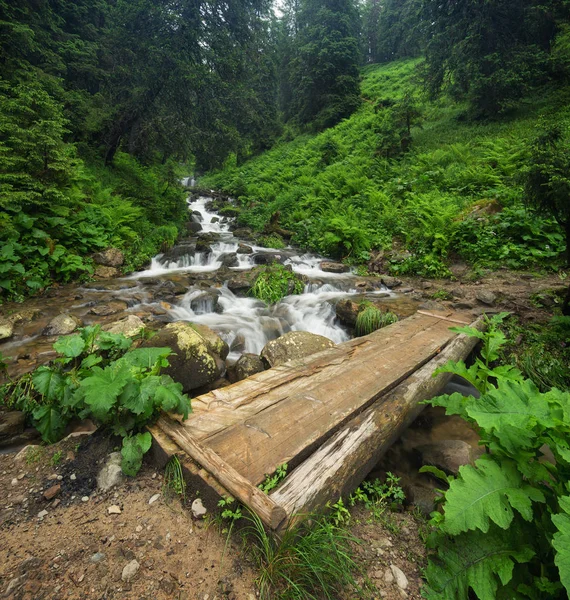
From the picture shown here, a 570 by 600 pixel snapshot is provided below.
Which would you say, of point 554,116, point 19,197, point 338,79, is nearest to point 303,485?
point 19,197

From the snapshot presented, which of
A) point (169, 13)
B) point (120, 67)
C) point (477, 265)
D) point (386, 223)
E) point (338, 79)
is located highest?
point (338, 79)

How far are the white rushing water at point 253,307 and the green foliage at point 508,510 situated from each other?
12.3ft

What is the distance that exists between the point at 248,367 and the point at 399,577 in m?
2.67

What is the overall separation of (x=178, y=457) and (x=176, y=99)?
11.4 m

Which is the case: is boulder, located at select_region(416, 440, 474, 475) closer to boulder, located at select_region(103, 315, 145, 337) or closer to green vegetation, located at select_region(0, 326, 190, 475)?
green vegetation, located at select_region(0, 326, 190, 475)

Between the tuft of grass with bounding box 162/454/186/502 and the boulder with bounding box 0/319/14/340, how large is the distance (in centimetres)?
427

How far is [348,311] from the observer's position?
5.81m

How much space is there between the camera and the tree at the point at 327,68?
22.8 metres

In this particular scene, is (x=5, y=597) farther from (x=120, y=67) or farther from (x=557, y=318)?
(x=120, y=67)

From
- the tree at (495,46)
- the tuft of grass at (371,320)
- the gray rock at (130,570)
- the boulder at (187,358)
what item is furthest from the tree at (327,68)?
the gray rock at (130,570)

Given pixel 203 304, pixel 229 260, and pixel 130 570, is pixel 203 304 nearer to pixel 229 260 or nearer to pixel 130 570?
pixel 229 260

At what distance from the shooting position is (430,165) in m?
11.5

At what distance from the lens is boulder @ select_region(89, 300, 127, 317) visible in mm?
5535

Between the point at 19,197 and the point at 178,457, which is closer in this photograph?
the point at 178,457
